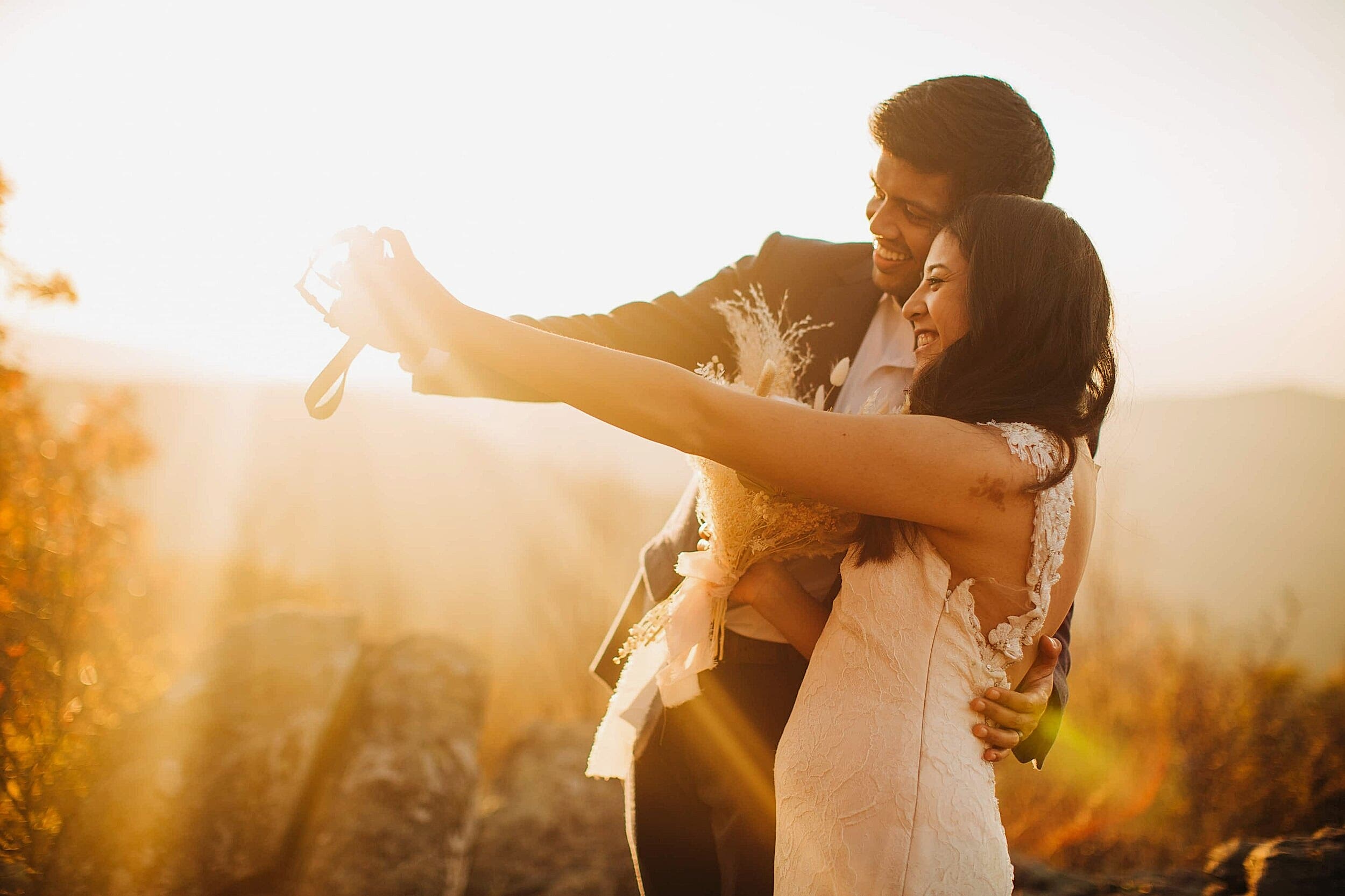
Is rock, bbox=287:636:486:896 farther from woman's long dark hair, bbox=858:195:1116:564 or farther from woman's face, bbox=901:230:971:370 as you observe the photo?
woman's face, bbox=901:230:971:370

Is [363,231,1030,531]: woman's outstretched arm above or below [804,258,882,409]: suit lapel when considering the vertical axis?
below

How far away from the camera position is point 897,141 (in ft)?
7.18

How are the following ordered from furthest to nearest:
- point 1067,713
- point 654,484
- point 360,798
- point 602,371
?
point 654,484, point 1067,713, point 360,798, point 602,371

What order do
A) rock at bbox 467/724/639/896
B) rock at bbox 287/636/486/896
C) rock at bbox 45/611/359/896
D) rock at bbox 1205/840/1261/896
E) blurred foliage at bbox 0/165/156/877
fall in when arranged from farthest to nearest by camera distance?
rock at bbox 467/724/639/896 → rock at bbox 287/636/486/896 → rock at bbox 45/611/359/896 → blurred foliage at bbox 0/165/156/877 → rock at bbox 1205/840/1261/896

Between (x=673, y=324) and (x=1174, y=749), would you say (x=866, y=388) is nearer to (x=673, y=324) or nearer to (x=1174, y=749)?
(x=673, y=324)

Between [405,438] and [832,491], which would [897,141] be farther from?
[405,438]

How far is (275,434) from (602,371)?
2157 centimetres

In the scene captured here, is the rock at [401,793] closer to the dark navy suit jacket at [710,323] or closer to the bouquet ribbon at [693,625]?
the dark navy suit jacket at [710,323]

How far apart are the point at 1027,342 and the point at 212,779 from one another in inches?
159

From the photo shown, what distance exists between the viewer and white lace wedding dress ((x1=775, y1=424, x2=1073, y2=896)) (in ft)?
4.63

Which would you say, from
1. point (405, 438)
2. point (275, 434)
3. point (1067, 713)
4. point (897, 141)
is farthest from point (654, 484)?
point (897, 141)

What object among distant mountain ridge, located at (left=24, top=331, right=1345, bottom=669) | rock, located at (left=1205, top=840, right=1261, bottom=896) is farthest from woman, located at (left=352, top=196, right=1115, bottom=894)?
distant mountain ridge, located at (left=24, top=331, right=1345, bottom=669)

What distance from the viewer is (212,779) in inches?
139

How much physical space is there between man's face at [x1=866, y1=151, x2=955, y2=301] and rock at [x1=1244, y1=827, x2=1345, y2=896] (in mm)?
2269
